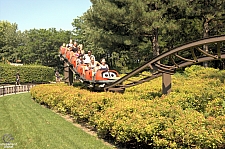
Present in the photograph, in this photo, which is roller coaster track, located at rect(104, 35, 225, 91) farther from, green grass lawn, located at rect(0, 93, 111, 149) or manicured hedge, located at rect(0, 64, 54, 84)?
manicured hedge, located at rect(0, 64, 54, 84)

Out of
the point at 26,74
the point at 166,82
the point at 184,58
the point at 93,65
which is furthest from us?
the point at 26,74

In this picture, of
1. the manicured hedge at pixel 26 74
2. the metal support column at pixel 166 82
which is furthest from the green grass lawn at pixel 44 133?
the manicured hedge at pixel 26 74

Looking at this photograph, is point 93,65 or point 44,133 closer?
point 44,133

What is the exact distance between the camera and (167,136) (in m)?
4.18

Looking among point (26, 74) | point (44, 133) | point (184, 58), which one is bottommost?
point (44, 133)

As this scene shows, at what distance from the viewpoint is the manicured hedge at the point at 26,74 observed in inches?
1030

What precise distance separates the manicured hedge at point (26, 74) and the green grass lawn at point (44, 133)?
744 inches

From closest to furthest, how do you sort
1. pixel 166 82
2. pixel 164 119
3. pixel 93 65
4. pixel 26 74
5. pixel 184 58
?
pixel 164 119 < pixel 184 58 < pixel 166 82 < pixel 93 65 < pixel 26 74

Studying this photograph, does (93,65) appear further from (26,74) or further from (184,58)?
(26,74)

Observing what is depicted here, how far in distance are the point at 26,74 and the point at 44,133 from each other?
77.3 ft

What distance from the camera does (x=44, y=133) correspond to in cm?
634

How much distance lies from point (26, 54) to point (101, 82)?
136 ft

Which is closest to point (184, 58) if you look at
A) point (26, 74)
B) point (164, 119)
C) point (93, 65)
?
point (164, 119)

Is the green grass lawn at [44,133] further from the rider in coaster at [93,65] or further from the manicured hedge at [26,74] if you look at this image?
the manicured hedge at [26,74]
